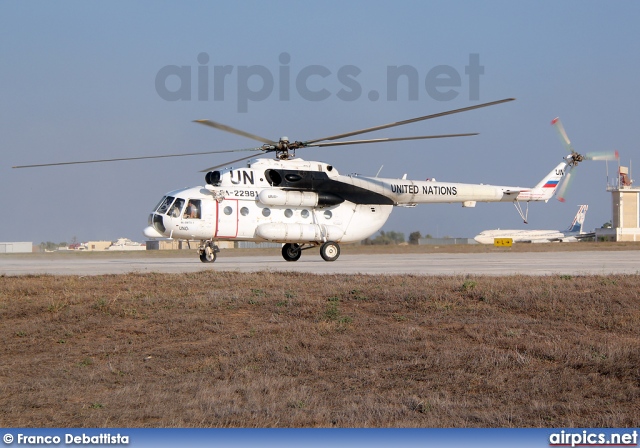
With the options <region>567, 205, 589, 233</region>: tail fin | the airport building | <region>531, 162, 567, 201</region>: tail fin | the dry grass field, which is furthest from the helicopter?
<region>567, 205, 589, 233</region>: tail fin

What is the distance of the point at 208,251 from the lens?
27188mm

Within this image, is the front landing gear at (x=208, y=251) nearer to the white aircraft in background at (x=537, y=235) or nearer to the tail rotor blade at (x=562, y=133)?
the tail rotor blade at (x=562, y=133)

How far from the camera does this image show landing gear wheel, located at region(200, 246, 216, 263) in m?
Answer: 27.2

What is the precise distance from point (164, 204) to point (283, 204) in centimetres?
418

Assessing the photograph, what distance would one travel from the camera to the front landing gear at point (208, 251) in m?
27.0

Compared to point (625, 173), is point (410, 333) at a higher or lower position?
lower

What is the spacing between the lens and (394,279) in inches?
651

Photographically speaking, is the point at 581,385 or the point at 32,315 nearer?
the point at 581,385

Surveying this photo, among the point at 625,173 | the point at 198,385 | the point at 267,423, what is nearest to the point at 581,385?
the point at 267,423

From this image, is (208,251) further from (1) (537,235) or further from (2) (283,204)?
(1) (537,235)

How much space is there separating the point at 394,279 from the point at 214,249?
1218 cm

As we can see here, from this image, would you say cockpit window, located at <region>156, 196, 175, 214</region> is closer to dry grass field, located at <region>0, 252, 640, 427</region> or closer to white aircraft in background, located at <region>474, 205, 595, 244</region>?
dry grass field, located at <region>0, 252, 640, 427</region>

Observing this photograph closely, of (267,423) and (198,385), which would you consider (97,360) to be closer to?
(198,385)

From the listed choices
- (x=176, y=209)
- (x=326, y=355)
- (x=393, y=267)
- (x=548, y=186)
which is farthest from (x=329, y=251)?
(x=326, y=355)
